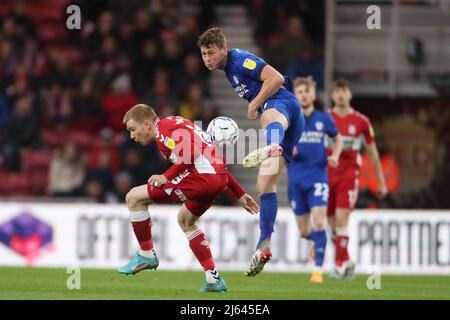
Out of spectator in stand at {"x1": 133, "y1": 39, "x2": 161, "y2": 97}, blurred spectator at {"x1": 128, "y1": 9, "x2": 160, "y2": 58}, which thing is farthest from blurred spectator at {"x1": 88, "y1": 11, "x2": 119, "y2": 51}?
spectator in stand at {"x1": 133, "y1": 39, "x2": 161, "y2": 97}

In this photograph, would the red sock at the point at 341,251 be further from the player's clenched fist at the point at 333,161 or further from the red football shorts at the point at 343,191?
the player's clenched fist at the point at 333,161

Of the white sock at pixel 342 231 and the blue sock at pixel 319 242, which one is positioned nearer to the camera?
the blue sock at pixel 319 242

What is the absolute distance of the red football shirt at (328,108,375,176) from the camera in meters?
13.4

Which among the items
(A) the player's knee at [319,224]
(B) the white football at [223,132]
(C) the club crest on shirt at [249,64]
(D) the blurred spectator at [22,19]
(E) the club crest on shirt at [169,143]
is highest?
(D) the blurred spectator at [22,19]

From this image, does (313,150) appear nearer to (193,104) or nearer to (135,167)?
(135,167)

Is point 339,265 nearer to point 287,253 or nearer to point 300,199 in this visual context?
point 300,199

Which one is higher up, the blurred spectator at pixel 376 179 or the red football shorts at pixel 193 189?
the red football shorts at pixel 193 189

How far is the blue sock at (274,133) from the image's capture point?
9094mm

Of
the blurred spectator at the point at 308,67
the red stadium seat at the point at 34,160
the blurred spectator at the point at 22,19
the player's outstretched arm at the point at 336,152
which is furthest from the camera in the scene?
the blurred spectator at the point at 22,19

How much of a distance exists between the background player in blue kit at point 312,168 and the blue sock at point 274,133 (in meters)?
3.39

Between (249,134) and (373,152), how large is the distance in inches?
164

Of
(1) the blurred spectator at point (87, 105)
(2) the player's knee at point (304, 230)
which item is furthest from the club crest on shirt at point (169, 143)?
(1) the blurred spectator at point (87, 105)

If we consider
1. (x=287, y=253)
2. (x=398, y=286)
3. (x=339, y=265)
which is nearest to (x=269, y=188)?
(x=398, y=286)

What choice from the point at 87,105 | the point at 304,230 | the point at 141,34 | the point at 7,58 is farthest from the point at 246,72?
the point at 7,58
